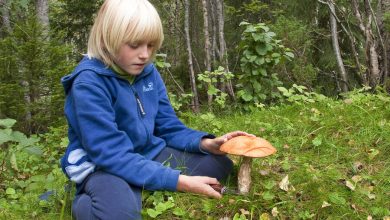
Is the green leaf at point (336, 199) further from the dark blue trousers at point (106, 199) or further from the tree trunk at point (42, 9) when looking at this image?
the tree trunk at point (42, 9)

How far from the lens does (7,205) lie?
298 cm

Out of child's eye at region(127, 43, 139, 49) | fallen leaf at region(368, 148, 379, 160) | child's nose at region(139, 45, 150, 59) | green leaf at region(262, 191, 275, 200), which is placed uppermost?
child's eye at region(127, 43, 139, 49)

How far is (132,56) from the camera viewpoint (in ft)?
8.36

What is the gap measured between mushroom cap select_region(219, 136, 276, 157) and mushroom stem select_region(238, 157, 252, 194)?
0.80ft

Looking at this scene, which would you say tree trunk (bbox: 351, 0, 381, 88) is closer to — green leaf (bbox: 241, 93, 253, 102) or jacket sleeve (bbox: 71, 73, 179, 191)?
green leaf (bbox: 241, 93, 253, 102)

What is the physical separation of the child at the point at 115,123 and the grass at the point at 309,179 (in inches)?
5.9

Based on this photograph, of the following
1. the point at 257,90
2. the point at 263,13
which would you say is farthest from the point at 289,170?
the point at 263,13

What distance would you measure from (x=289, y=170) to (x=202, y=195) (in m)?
0.86

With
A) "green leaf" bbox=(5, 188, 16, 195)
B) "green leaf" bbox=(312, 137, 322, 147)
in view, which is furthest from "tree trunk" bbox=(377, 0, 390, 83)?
"green leaf" bbox=(5, 188, 16, 195)

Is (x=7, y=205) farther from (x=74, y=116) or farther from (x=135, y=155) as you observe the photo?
(x=135, y=155)

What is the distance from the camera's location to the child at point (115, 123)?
2.40m

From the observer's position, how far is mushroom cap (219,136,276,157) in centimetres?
238

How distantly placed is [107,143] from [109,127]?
10 cm

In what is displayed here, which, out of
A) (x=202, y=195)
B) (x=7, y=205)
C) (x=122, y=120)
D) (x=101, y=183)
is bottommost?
(x=7, y=205)
